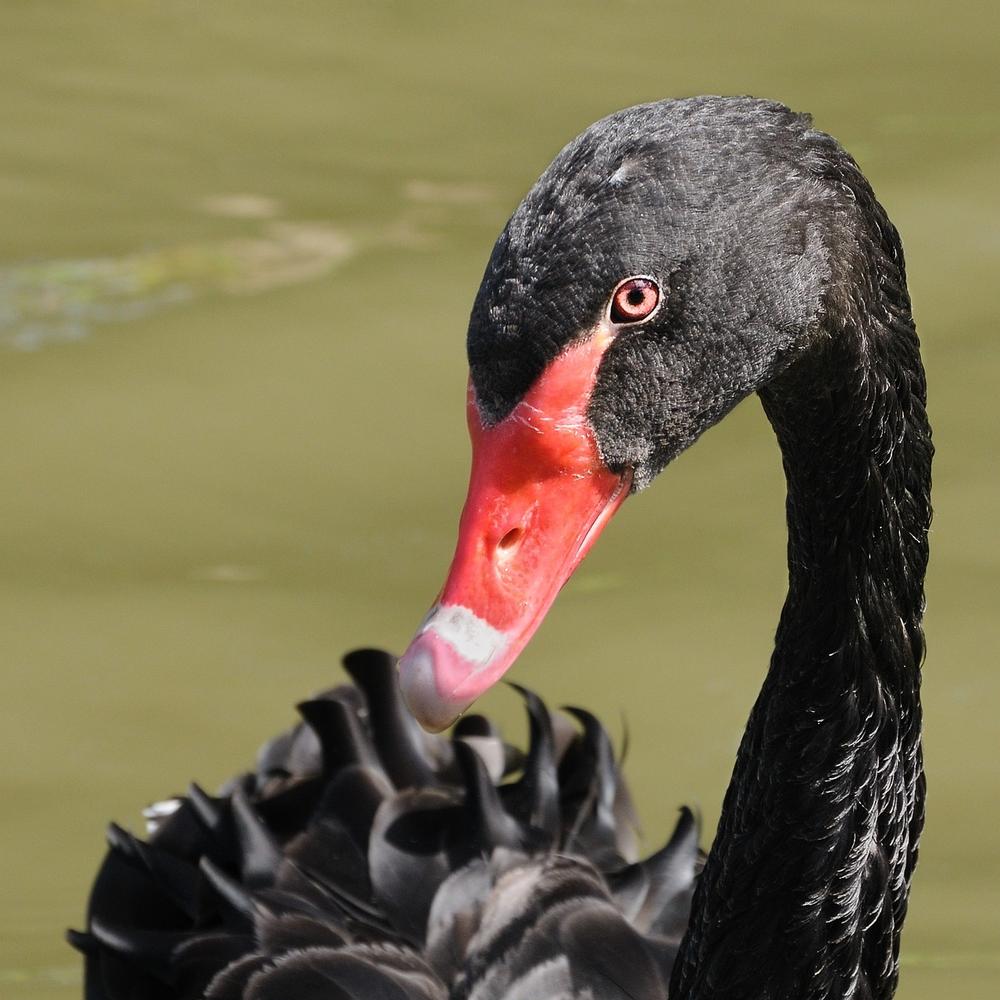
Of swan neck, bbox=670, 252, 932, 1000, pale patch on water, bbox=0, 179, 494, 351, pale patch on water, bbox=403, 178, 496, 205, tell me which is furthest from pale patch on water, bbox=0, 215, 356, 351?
swan neck, bbox=670, 252, 932, 1000

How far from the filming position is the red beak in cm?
211

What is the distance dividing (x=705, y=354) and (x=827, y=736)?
0.59 meters

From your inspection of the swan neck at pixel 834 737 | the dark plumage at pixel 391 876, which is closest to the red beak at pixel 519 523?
the swan neck at pixel 834 737

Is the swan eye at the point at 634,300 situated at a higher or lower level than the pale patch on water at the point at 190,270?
lower

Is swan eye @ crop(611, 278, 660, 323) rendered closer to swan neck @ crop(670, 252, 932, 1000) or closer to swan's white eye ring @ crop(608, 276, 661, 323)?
swan's white eye ring @ crop(608, 276, 661, 323)

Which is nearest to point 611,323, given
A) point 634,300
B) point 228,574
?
point 634,300

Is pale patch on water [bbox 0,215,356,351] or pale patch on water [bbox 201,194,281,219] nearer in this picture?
pale patch on water [bbox 0,215,356,351]

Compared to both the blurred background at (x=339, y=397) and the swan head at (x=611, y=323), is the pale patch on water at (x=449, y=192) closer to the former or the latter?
the blurred background at (x=339, y=397)

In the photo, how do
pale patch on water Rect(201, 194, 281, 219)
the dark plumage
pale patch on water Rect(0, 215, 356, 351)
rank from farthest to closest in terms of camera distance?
pale patch on water Rect(201, 194, 281, 219) → pale patch on water Rect(0, 215, 356, 351) → the dark plumage

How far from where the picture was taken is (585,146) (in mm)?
2148

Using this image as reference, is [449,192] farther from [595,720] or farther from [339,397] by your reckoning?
[595,720]

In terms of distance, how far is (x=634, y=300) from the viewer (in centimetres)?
213

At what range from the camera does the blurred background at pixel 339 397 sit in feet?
12.9

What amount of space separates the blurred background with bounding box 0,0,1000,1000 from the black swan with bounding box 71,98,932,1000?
0.58 metres
